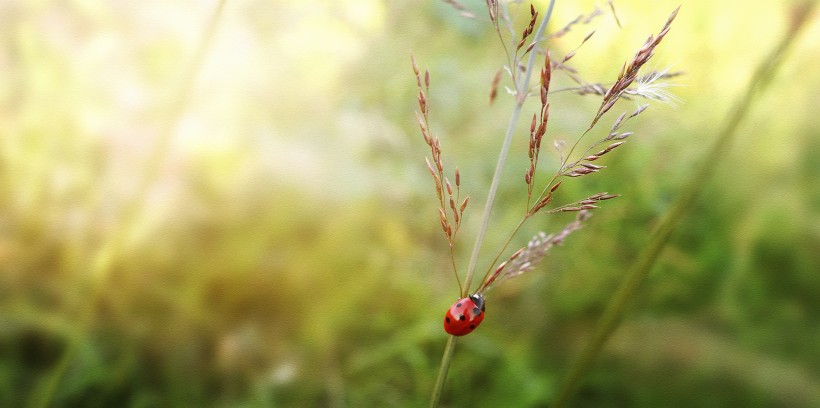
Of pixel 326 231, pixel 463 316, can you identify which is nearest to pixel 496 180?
pixel 463 316

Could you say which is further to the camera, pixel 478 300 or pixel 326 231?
pixel 326 231

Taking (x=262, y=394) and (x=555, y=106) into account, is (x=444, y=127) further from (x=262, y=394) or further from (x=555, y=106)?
(x=262, y=394)

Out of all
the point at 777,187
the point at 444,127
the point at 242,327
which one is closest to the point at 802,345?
the point at 777,187

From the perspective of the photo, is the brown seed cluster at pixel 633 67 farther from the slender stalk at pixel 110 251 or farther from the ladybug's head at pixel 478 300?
the slender stalk at pixel 110 251

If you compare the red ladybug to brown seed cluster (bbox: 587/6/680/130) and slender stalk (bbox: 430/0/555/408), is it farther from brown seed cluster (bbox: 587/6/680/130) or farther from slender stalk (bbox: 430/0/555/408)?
brown seed cluster (bbox: 587/6/680/130)

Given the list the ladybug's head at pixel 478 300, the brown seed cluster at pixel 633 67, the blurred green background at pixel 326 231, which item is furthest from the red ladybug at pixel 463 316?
the blurred green background at pixel 326 231

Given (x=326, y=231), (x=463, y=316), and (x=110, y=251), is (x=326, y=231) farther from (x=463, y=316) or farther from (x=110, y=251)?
(x=463, y=316)
